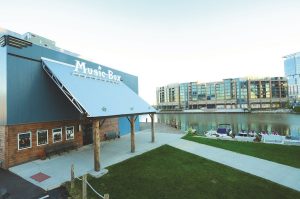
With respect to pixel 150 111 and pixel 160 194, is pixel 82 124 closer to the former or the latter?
pixel 150 111

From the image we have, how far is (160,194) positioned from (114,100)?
10196 mm

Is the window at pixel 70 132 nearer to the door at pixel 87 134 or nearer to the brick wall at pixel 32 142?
the brick wall at pixel 32 142

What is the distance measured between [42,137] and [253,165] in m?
17.2

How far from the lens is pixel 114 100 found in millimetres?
18062

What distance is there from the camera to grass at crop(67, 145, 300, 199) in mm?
10000

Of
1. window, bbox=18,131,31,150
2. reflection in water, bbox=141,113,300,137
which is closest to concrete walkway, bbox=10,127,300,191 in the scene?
window, bbox=18,131,31,150

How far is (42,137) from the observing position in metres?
16.1

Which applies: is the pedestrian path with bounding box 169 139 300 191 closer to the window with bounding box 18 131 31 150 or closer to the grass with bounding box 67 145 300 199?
the grass with bounding box 67 145 300 199

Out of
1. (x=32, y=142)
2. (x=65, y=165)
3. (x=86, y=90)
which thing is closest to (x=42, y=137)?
(x=32, y=142)

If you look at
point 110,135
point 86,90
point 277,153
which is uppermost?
point 86,90

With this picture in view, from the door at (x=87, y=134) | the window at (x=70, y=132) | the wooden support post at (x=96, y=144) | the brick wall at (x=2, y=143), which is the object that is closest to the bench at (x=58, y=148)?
the window at (x=70, y=132)

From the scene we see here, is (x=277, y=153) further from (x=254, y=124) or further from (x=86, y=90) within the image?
(x=254, y=124)

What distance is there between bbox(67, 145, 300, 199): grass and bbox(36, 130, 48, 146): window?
6.71 m

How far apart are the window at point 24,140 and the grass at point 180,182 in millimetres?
6613
